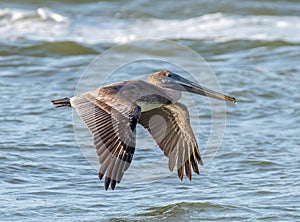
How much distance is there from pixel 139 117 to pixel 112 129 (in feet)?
1.19

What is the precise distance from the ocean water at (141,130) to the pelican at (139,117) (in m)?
0.50

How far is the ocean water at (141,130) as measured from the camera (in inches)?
261

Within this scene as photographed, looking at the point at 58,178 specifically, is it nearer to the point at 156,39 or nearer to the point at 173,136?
the point at 173,136

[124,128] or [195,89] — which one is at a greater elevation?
[195,89]

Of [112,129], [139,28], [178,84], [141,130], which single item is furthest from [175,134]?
[139,28]

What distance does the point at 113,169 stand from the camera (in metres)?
5.41

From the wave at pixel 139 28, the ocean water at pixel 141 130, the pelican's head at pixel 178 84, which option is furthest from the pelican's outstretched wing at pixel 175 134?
the wave at pixel 139 28

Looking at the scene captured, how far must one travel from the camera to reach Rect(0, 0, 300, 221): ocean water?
663 centimetres

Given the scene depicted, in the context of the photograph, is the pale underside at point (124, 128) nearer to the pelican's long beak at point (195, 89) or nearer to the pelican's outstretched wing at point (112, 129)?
the pelican's outstretched wing at point (112, 129)

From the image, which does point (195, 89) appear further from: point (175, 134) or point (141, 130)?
point (141, 130)

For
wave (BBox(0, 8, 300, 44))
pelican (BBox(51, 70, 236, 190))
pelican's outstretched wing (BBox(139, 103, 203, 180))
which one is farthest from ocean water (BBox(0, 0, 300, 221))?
pelican (BBox(51, 70, 236, 190))

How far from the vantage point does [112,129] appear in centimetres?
573

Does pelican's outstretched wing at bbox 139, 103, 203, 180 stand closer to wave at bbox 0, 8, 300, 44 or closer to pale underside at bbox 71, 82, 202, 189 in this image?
pale underside at bbox 71, 82, 202, 189

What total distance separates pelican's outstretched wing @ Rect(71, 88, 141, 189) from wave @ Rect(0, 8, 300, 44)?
7.94m
